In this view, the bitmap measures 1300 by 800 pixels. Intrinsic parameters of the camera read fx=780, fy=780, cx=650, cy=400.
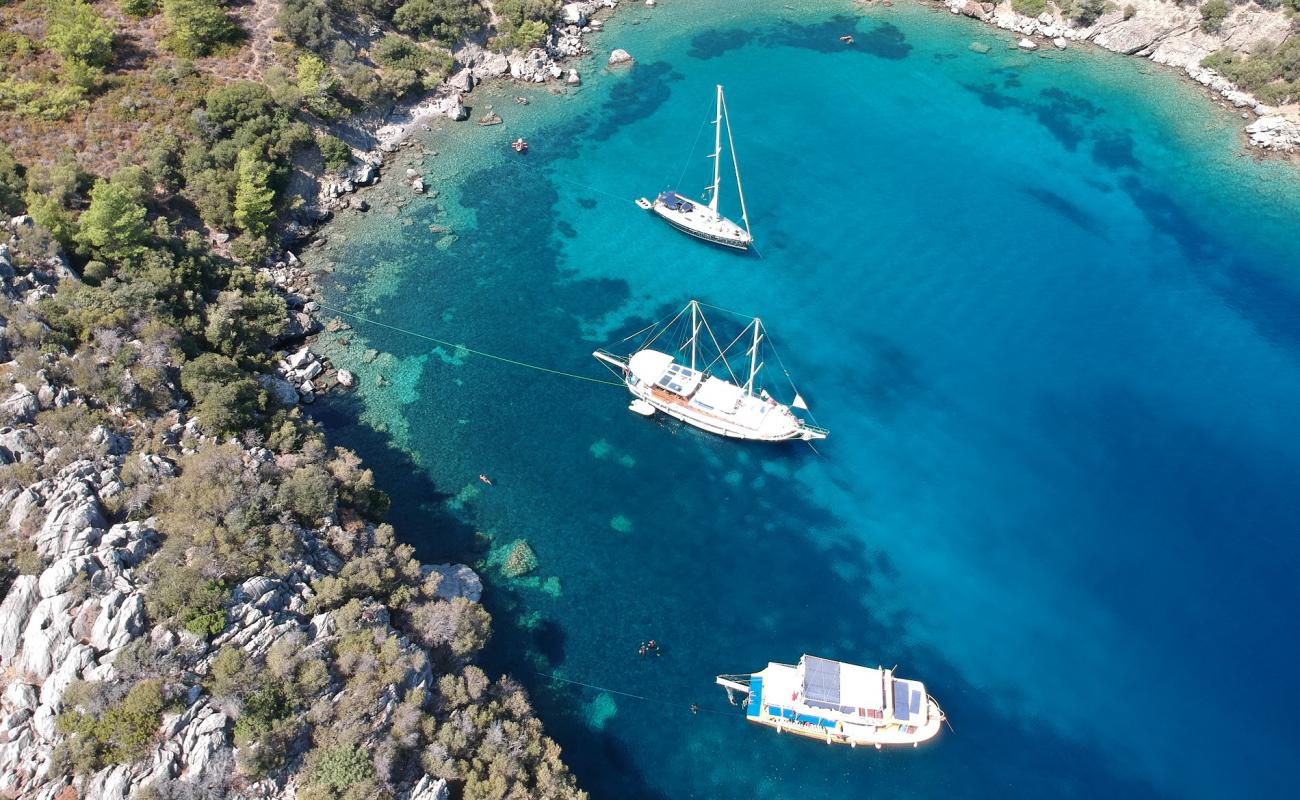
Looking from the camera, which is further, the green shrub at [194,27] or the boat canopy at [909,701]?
the green shrub at [194,27]

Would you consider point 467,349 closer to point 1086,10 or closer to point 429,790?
point 429,790

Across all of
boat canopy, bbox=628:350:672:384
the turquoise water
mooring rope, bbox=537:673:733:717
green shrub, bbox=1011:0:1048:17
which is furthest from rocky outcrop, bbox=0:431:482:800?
green shrub, bbox=1011:0:1048:17

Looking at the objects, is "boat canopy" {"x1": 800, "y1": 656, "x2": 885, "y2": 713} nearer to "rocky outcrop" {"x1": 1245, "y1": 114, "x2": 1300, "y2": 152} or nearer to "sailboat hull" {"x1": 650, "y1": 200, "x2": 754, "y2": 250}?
"sailboat hull" {"x1": 650, "y1": 200, "x2": 754, "y2": 250}

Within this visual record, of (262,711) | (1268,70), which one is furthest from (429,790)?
(1268,70)

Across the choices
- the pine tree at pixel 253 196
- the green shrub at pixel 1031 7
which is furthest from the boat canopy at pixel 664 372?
the green shrub at pixel 1031 7

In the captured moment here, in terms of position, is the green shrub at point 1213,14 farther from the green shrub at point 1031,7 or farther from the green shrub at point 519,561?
the green shrub at point 519,561

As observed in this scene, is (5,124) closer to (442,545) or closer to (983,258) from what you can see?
(442,545)
